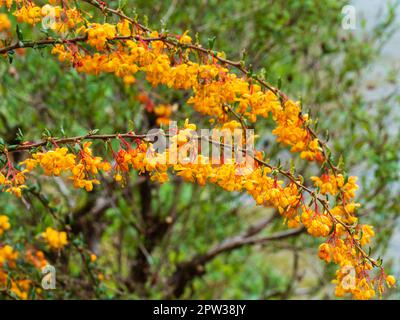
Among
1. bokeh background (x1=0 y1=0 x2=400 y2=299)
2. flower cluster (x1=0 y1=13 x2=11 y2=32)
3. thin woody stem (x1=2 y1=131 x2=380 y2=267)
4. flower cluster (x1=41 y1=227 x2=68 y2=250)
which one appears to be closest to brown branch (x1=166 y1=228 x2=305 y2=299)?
bokeh background (x1=0 y1=0 x2=400 y2=299)

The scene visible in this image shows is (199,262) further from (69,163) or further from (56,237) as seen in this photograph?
(69,163)

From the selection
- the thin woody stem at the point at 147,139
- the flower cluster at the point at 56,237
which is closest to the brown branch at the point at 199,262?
the flower cluster at the point at 56,237

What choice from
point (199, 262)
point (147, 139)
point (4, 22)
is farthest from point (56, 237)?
point (199, 262)

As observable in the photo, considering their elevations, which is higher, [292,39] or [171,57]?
[292,39]

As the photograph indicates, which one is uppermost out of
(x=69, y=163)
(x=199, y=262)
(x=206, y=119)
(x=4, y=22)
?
(x=206, y=119)

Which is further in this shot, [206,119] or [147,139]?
[206,119]

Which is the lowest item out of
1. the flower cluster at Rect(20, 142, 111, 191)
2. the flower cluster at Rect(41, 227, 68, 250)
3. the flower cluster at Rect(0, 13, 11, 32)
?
the flower cluster at Rect(20, 142, 111, 191)

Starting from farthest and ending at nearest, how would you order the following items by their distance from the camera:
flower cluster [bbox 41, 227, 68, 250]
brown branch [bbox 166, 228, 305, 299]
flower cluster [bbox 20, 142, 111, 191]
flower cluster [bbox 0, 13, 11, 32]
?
1. brown branch [bbox 166, 228, 305, 299]
2. flower cluster [bbox 41, 227, 68, 250]
3. flower cluster [bbox 0, 13, 11, 32]
4. flower cluster [bbox 20, 142, 111, 191]

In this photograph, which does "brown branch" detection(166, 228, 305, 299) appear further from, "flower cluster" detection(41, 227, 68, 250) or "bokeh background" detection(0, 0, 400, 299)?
"flower cluster" detection(41, 227, 68, 250)

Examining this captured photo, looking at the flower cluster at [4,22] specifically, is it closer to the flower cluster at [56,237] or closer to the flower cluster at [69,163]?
the flower cluster at [69,163]
